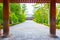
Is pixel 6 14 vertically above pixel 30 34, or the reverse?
pixel 6 14

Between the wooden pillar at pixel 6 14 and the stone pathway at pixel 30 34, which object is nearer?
the stone pathway at pixel 30 34

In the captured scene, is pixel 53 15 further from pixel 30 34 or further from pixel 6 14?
pixel 6 14

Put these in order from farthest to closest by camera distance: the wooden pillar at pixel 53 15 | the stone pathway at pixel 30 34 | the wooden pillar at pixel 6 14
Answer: the wooden pillar at pixel 6 14, the wooden pillar at pixel 53 15, the stone pathway at pixel 30 34

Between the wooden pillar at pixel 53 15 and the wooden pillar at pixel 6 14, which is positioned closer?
the wooden pillar at pixel 53 15

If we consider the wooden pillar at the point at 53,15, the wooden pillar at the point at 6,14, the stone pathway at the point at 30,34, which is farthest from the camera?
the wooden pillar at the point at 6,14

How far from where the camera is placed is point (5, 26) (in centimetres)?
1170

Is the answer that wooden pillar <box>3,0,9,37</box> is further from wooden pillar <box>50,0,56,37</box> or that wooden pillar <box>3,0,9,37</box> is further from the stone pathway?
wooden pillar <box>50,0,56,37</box>

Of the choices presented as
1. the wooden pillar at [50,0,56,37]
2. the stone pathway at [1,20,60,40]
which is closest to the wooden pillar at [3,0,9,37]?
the stone pathway at [1,20,60,40]

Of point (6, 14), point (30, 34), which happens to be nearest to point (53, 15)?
point (30, 34)

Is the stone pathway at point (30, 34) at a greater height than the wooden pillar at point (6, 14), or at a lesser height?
lesser

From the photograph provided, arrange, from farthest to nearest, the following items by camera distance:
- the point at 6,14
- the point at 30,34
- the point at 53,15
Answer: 1. the point at 30,34
2. the point at 6,14
3. the point at 53,15

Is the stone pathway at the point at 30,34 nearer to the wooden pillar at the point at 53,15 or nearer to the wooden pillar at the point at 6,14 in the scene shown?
the wooden pillar at the point at 53,15

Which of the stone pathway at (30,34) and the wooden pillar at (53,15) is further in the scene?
the wooden pillar at (53,15)

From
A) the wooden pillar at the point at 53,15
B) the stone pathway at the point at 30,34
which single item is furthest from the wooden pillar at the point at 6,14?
the wooden pillar at the point at 53,15
